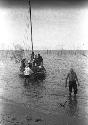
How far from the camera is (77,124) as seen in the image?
9.16 metres

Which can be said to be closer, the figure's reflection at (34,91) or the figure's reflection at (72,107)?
the figure's reflection at (72,107)

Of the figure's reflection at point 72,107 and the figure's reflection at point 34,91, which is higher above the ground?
the figure's reflection at point 72,107

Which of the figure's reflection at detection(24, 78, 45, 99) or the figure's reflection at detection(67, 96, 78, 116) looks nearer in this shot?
the figure's reflection at detection(67, 96, 78, 116)

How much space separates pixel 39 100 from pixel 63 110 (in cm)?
299

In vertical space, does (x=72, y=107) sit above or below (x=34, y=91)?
above

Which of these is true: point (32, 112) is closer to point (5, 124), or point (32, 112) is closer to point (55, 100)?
point (5, 124)

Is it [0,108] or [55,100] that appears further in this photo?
[55,100]

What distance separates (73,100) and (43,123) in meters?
5.15

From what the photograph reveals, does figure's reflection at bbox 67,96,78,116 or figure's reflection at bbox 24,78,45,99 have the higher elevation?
figure's reflection at bbox 67,96,78,116

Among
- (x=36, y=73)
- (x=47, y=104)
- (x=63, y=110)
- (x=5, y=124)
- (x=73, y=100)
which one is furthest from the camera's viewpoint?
(x=36, y=73)

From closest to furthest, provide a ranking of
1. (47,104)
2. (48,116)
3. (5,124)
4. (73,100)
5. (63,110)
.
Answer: (5,124) < (48,116) < (63,110) < (47,104) < (73,100)

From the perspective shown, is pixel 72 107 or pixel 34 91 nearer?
pixel 72 107

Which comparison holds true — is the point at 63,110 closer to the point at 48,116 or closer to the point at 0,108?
the point at 48,116

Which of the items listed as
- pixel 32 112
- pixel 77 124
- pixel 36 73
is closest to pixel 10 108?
pixel 32 112
